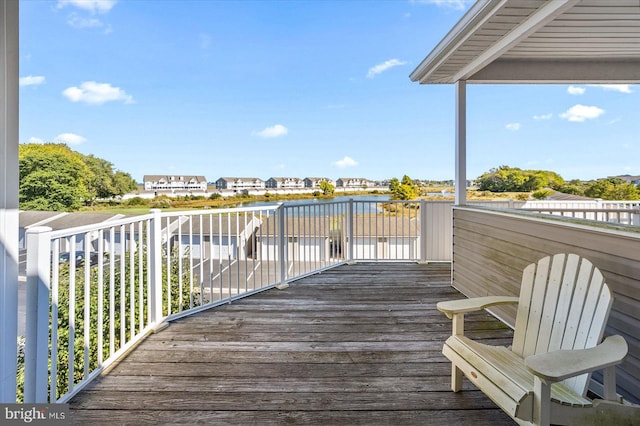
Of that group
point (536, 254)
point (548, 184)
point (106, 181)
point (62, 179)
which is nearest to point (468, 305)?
point (536, 254)

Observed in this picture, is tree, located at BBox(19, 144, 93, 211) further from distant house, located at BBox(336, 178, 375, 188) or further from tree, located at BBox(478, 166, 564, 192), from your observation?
distant house, located at BBox(336, 178, 375, 188)

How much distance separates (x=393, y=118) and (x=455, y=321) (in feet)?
Result: 59.7

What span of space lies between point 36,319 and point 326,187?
891 centimetres

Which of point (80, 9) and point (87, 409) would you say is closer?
point (87, 409)

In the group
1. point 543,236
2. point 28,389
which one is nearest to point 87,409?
point 28,389

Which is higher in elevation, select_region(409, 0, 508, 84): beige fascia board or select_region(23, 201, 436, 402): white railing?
select_region(409, 0, 508, 84): beige fascia board

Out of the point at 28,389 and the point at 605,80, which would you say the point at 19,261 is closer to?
the point at 28,389

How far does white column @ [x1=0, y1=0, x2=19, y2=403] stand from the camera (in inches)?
56.2

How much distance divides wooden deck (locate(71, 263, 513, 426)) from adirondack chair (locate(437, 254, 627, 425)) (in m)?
0.33

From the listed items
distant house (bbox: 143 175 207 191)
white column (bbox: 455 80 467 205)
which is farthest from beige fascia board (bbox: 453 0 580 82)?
distant house (bbox: 143 175 207 191)

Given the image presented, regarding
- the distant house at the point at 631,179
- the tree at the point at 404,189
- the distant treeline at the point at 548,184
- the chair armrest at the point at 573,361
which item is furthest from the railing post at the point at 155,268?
the distant house at the point at 631,179

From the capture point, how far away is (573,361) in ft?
4.37

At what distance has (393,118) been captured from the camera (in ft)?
61.6

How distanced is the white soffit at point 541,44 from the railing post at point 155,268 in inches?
128
